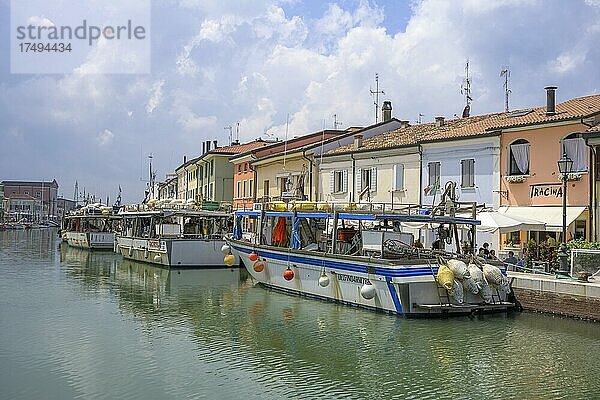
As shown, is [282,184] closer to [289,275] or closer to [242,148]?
[242,148]

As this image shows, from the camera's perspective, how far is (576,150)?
25.2 metres

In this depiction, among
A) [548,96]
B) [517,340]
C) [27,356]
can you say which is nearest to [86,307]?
[27,356]

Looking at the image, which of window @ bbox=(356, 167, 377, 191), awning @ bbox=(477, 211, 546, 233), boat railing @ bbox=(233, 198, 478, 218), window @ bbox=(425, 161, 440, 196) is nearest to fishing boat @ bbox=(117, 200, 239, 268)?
window @ bbox=(356, 167, 377, 191)

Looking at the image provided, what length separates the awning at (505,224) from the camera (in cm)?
2400

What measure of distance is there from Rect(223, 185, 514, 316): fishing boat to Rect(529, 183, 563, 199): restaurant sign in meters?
2.53

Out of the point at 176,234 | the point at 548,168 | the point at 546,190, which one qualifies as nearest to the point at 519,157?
the point at 548,168

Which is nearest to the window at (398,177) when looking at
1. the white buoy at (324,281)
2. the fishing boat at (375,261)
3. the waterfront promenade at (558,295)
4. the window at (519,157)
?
the fishing boat at (375,261)

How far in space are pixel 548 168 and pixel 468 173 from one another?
393 centimetres

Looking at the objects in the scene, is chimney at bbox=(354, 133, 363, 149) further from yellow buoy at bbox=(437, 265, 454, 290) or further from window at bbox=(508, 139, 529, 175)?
yellow buoy at bbox=(437, 265, 454, 290)

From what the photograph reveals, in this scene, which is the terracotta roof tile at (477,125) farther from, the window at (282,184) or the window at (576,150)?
the window at (282,184)

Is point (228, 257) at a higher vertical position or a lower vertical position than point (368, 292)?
higher

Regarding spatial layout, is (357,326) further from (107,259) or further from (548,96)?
(107,259)

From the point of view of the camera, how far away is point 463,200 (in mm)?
29578

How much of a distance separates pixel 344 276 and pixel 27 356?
31.2 ft
